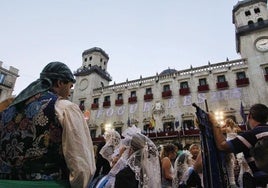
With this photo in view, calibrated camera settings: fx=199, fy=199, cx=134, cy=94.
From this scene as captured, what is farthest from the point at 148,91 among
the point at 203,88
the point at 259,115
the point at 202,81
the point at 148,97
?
the point at 259,115

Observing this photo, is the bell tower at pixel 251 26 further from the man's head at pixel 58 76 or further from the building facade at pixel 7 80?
the building facade at pixel 7 80

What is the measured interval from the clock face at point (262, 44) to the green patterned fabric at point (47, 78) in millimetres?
25755

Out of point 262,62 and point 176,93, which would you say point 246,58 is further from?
point 176,93

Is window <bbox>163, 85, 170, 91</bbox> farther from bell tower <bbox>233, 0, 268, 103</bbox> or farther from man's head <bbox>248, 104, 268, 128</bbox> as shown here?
man's head <bbox>248, 104, 268, 128</bbox>

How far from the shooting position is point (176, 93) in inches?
957

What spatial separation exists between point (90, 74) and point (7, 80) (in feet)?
42.2

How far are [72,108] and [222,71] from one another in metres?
24.0

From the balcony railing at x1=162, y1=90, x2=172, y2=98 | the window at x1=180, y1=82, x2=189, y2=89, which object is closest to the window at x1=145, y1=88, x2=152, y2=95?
the balcony railing at x1=162, y1=90, x2=172, y2=98

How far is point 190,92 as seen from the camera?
23.5 m

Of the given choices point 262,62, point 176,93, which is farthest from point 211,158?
point 262,62

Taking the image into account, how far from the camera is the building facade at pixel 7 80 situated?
98.4 ft

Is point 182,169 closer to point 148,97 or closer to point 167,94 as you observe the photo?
point 167,94

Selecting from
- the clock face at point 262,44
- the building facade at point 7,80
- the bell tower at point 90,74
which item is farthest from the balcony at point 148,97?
the building facade at point 7,80

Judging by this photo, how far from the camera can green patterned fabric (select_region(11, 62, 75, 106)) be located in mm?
2070
